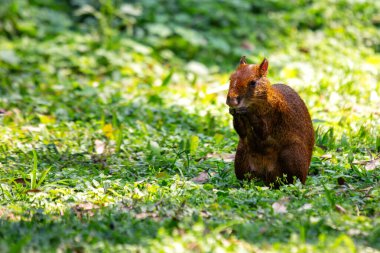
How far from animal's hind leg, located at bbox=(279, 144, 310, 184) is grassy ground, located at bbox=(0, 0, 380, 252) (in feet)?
0.56

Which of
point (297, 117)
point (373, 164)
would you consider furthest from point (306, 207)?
point (373, 164)

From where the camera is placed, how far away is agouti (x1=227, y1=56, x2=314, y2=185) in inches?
185

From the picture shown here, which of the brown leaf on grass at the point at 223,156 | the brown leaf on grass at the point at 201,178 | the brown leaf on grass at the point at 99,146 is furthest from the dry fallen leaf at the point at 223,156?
the brown leaf on grass at the point at 99,146

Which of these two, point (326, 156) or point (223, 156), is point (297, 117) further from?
point (223, 156)

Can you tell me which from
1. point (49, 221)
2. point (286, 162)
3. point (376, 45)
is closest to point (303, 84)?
point (376, 45)

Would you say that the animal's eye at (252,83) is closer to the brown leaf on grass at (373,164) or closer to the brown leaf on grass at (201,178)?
the brown leaf on grass at (201,178)

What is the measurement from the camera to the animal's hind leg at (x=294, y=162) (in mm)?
4852

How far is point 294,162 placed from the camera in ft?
15.9

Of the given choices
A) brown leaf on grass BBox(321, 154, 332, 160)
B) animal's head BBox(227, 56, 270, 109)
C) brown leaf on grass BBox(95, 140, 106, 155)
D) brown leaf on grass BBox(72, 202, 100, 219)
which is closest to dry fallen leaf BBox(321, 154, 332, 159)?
brown leaf on grass BBox(321, 154, 332, 160)

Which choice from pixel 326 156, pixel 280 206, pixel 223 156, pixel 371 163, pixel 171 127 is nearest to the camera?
pixel 280 206

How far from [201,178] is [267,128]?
74cm

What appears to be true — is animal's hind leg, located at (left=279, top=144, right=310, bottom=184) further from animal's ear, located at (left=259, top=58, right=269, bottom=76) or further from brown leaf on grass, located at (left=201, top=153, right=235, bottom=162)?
brown leaf on grass, located at (left=201, top=153, right=235, bottom=162)

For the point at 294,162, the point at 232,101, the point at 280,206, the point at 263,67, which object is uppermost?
the point at 263,67

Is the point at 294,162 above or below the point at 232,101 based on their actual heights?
below
